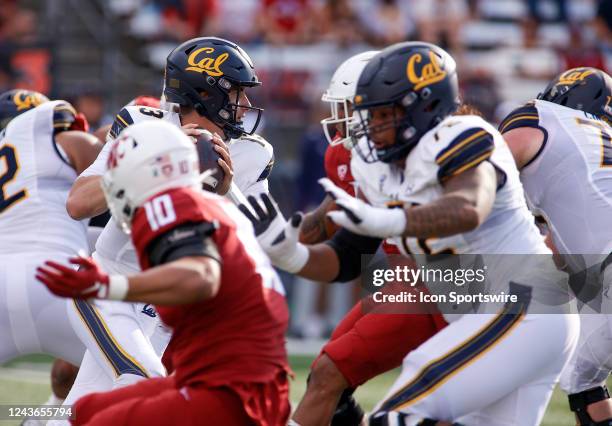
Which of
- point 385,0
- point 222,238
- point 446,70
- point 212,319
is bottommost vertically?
point 385,0

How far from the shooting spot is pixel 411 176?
3.93 meters

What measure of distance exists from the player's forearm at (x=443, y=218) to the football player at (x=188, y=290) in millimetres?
521

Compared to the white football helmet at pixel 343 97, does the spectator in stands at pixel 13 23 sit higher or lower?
lower

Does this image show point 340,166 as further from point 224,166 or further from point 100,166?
point 100,166

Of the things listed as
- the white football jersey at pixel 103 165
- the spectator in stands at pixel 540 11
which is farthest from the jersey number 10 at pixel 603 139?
the spectator in stands at pixel 540 11

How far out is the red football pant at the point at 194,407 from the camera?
3.40 metres

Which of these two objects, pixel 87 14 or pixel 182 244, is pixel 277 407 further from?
pixel 87 14

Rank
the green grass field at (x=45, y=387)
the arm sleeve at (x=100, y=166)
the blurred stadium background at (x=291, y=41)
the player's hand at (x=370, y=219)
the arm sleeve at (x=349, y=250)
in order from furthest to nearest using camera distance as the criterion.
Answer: the blurred stadium background at (x=291, y=41), the green grass field at (x=45, y=387), the arm sleeve at (x=100, y=166), the arm sleeve at (x=349, y=250), the player's hand at (x=370, y=219)

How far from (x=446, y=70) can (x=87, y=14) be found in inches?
340

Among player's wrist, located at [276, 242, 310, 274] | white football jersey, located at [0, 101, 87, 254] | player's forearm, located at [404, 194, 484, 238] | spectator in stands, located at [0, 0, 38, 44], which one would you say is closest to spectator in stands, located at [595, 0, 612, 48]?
spectator in stands, located at [0, 0, 38, 44]

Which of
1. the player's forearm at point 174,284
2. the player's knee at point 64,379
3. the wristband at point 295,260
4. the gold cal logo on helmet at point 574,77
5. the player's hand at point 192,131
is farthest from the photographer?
the player's knee at point 64,379

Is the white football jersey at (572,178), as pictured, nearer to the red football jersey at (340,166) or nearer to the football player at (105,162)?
the red football jersey at (340,166)

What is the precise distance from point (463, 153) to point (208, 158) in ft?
3.62

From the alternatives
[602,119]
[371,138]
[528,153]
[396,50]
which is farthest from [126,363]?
[602,119]
